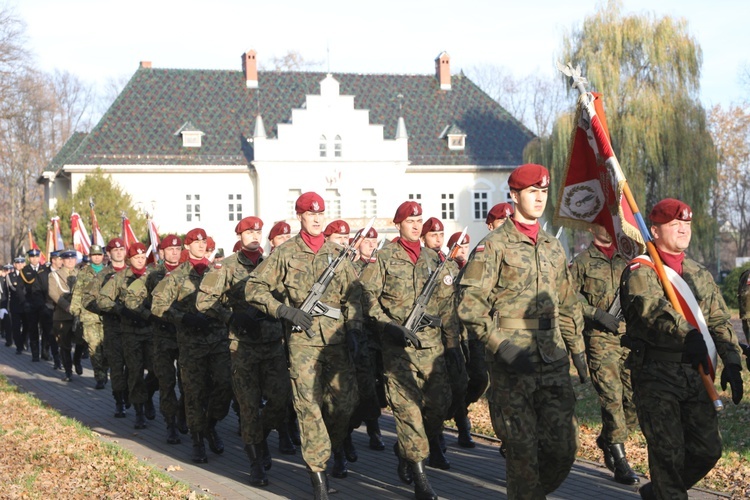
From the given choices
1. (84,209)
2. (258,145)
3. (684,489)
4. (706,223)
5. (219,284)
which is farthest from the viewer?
(258,145)

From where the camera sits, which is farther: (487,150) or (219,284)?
(487,150)

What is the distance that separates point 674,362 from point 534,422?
94 centimetres

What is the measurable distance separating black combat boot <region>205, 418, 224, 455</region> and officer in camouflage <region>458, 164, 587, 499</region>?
15.2 ft

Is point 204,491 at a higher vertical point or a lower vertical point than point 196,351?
lower

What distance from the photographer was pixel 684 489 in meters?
6.35

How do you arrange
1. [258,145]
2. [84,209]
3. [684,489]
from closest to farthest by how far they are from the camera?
[684,489], [84,209], [258,145]

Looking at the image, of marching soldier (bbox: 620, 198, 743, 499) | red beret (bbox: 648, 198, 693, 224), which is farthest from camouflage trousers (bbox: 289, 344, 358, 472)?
red beret (bbox: 648, 198, 693, 224)

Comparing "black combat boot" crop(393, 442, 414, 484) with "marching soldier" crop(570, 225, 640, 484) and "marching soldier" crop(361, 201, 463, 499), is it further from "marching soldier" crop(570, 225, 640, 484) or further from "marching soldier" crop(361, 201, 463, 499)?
"marching soldier" crop(570, 225, 640, 484)

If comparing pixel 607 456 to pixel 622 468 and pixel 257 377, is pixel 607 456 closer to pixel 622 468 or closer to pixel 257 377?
pixel 622 468

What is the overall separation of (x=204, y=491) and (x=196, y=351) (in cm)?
215

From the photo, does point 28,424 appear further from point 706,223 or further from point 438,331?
point 706,223

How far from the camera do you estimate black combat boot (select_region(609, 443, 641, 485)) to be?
8258 mm

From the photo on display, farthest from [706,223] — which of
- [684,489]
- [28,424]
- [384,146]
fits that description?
[684,489]

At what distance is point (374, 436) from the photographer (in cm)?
1046
